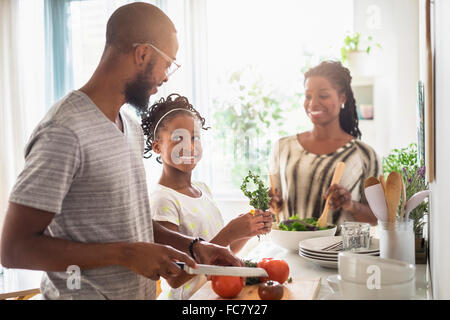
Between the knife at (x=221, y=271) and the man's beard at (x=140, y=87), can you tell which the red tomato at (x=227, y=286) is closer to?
the knife at (x=221, y=271)

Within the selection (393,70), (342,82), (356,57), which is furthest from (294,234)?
(393,70)

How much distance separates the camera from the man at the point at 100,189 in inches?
35.0

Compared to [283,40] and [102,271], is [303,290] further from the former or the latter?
[283,40]

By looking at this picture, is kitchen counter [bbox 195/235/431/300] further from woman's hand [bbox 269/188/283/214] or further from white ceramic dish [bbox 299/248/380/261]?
woman's hand [bbox 269/188/283/214]

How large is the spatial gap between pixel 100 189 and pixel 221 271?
12.3 inches

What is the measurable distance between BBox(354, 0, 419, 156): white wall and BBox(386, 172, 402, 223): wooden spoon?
1.78m

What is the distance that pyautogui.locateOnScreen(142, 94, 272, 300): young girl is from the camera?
1418mm

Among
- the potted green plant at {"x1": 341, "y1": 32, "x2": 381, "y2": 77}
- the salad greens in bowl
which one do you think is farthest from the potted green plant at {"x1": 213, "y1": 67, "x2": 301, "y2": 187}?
the salad greens in bowl

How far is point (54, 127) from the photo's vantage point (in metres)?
0.91

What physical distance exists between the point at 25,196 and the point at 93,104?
252 mm

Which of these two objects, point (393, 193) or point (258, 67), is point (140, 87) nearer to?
point (393, 193)

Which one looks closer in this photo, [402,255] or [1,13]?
[402,255]
